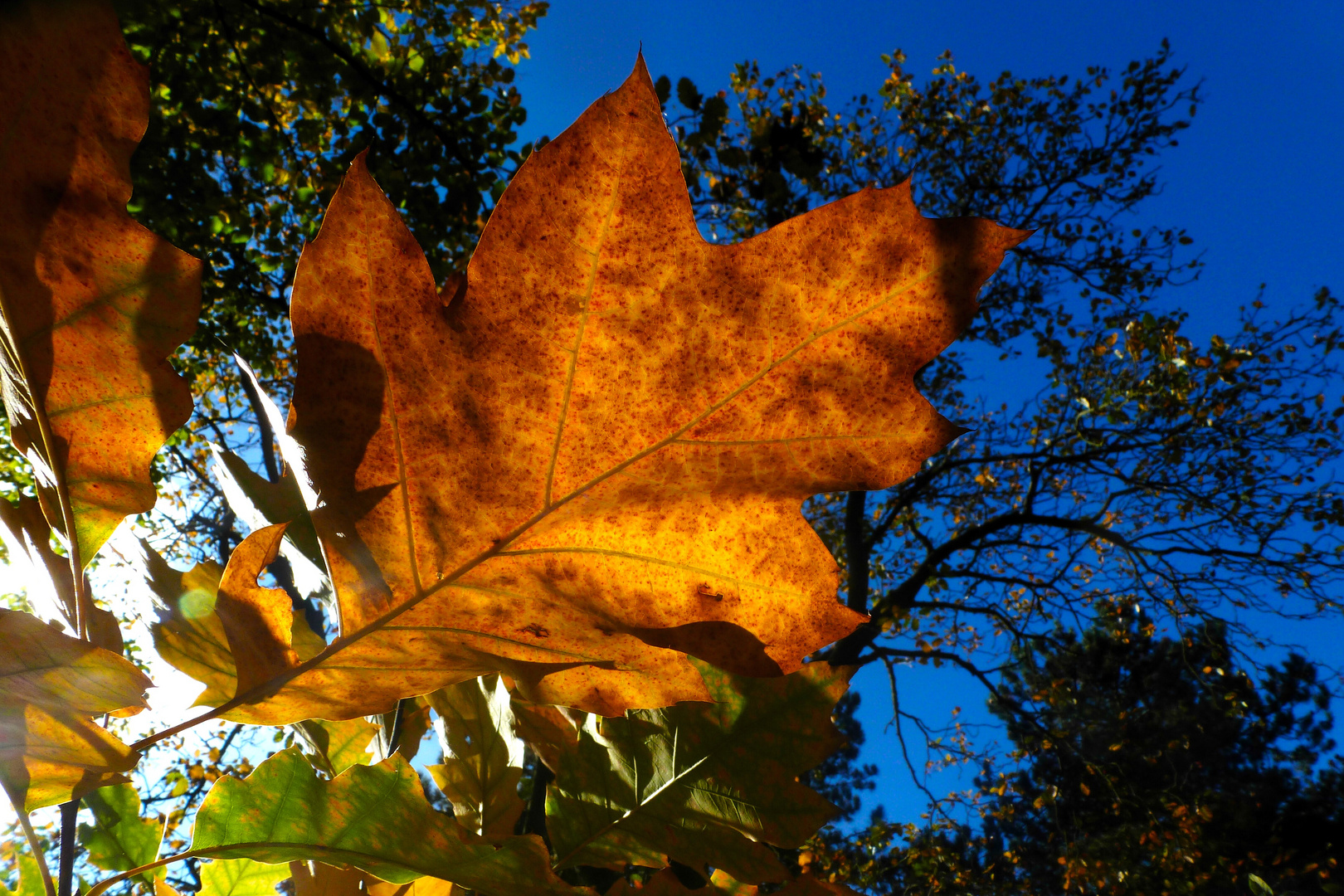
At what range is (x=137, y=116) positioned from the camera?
31 cm

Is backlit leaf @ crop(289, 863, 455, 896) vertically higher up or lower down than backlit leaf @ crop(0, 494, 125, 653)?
lower down

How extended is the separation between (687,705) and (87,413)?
443 mm

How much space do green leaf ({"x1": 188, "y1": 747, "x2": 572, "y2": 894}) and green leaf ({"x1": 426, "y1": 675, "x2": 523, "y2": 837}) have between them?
6.8 inches

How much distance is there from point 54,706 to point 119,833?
33 cm

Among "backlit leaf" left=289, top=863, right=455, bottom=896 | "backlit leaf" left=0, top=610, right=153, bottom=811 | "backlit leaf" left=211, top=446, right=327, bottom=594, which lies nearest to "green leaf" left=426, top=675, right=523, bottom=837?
"backlit leaf" left=289, top=863, right=455, bottom=896

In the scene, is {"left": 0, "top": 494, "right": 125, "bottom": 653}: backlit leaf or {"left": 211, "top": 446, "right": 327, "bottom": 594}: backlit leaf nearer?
{"left": 0, "top": 494, "right": 125, "bottom": 653}: backlit leaf

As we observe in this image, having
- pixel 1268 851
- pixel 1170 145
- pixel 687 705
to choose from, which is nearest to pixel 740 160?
pixel 687 705

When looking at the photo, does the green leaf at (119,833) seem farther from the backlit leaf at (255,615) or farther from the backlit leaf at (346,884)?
the backlit leaf at (255,615)

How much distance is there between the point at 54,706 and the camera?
34cm

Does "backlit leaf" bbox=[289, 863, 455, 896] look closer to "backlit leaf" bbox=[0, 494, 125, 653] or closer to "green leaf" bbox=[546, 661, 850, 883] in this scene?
"green leaf" bbox=[546, 661, 850, 883]

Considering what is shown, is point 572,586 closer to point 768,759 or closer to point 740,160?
point 768,759

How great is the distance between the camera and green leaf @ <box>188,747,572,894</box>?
1.35 ft

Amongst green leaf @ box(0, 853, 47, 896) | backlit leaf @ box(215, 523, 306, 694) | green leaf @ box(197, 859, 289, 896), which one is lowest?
green leaf @ box(0, 853, 47, 896)

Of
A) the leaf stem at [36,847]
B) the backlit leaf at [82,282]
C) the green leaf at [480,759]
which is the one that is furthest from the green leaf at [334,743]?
the backlit leaf at [82,282]
